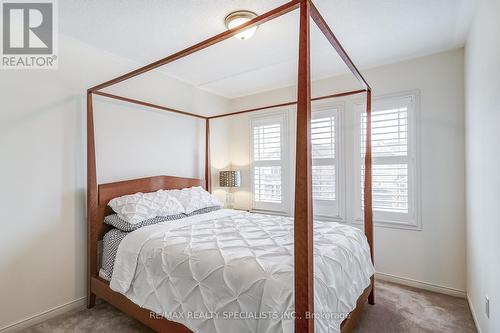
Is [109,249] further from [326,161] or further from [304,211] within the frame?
[326,161]

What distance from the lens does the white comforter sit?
4.35 feet

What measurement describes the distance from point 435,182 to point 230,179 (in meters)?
2.56

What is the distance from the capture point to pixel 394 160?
118 inches

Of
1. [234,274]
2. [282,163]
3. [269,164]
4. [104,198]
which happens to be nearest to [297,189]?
[234,274]

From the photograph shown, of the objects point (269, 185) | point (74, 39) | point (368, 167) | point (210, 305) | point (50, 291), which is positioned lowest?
point (50, 291)

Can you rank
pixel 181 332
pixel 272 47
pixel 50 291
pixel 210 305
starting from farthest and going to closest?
pixel 272 47
pixel 50 291
pixel 181 332
pixel 210 305

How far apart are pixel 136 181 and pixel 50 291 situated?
1.23 m

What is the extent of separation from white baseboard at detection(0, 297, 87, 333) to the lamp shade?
2.15m

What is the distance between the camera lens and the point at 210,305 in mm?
1481

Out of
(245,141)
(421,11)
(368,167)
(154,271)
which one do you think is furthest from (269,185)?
(421,11)

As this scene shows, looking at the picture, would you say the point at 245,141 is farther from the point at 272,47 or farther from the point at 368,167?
the point at 368,167

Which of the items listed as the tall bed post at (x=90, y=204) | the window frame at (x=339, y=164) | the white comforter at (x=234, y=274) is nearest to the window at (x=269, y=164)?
the window frame at (x=339, y=164)

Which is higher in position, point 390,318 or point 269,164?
point 269,164

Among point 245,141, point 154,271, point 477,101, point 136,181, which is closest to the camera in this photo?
point 154,271
